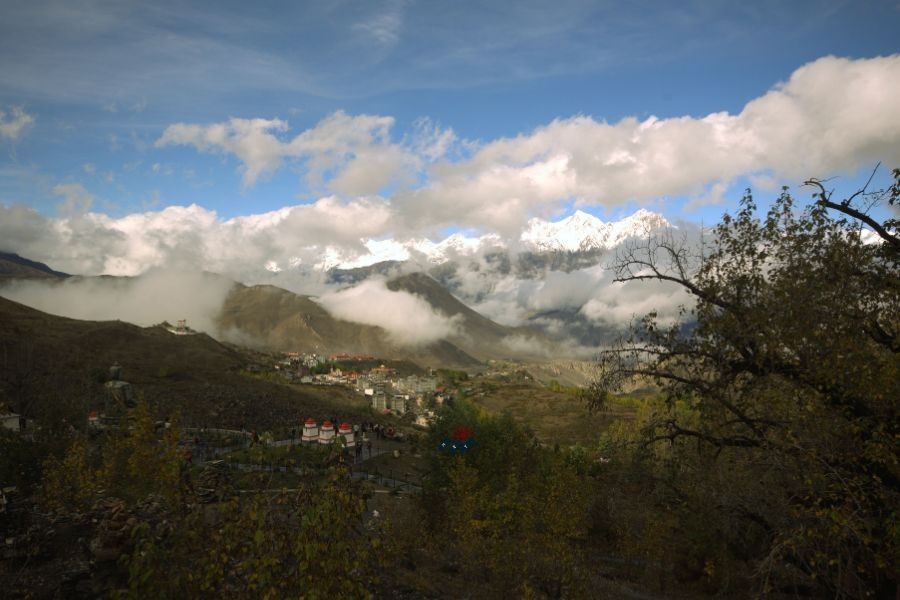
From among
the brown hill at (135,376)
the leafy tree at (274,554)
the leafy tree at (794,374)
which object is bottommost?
the brown hill at (135,376)

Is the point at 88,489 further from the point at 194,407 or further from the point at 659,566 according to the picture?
the point at 194,407

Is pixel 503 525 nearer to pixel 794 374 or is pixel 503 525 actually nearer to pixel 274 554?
pixel 794 374

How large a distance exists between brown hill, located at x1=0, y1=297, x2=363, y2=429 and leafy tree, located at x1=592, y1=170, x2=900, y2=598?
38.5 m

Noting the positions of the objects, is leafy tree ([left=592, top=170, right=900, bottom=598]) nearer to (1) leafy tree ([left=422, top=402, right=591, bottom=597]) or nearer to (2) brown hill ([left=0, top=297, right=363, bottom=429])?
(1) leafy tree ([left=422, top=402, right=591, bottom=597])

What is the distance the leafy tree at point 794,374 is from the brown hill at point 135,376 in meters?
38.5

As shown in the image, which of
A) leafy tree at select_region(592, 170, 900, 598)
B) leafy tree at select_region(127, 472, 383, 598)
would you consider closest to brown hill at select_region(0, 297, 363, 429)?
leafy tree at select_region(127, 472, 383, 598)

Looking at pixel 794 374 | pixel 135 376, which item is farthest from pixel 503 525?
pixel 135 376

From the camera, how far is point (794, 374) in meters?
11.3

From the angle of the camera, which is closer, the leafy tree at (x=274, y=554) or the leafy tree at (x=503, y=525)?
the leafy tree at (x=274, y=554)

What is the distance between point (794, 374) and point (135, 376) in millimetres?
122078

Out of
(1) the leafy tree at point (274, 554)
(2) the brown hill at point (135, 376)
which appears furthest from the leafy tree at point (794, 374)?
(2) the brown hill at point (135, 376)

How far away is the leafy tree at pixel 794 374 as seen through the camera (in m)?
9.99

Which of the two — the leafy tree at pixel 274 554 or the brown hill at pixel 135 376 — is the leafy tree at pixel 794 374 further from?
the brown hill at pixel 135 376

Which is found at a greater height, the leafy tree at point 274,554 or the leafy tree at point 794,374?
the leafy tree at point 794,374
